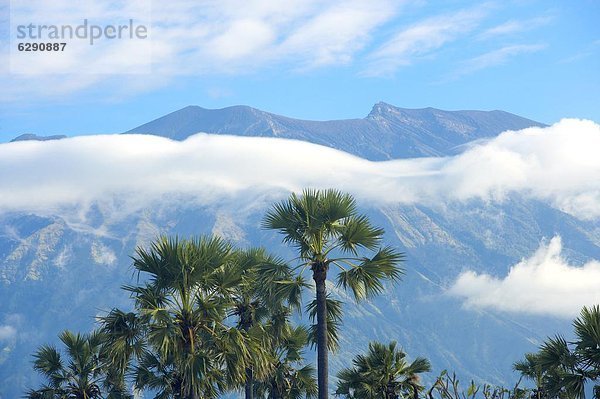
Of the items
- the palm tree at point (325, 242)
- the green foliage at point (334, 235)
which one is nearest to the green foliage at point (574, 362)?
the green foliage at point (334, 235)

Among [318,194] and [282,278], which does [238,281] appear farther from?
[318,194]

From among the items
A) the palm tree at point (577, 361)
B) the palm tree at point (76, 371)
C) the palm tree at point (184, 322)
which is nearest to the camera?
the palm tree at point (577, 361)

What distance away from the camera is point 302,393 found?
4266cm

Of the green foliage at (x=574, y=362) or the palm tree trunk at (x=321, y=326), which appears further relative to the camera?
the palm tree trunk at (x=321, y=326)

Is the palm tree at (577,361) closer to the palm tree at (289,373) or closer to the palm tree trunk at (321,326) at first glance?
the palm tree trunk at (321,326)

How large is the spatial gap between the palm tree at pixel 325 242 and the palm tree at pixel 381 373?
3.47 meters

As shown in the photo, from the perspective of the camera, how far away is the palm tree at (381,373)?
119 ft

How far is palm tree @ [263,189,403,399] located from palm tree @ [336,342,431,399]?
11.4ft

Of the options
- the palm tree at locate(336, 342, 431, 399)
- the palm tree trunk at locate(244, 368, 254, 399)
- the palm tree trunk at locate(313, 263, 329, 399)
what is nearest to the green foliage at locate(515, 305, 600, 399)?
the palm tree at locate(336, 342, 431, 399)

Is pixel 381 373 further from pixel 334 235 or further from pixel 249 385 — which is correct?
pixel 249 385

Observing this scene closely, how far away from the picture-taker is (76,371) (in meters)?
40.2

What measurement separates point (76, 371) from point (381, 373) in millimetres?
14556

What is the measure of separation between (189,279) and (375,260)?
8.04 meters

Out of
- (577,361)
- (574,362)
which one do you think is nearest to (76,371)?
(574,362)
